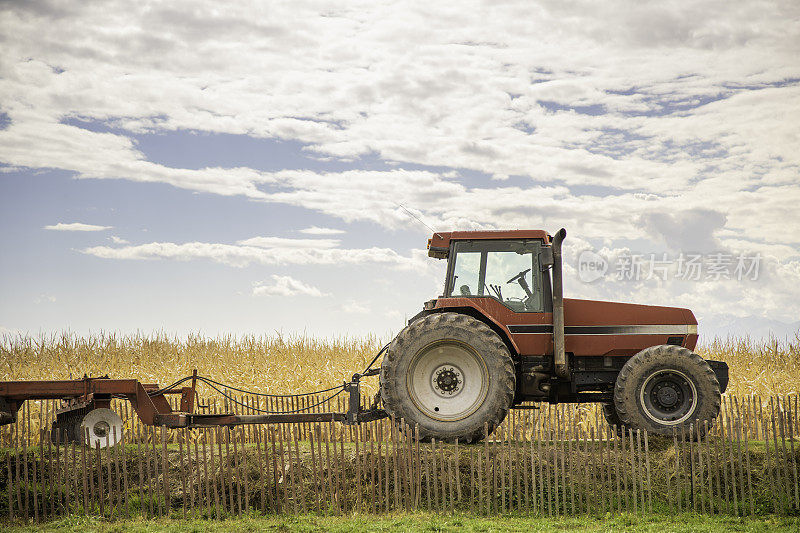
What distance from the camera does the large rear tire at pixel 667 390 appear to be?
968 cm

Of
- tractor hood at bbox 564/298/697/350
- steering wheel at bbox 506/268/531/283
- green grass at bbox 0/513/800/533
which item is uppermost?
steering wheel at bbox 506/268/531/283

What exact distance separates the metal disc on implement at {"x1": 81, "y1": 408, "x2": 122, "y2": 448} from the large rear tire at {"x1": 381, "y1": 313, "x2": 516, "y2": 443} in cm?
406

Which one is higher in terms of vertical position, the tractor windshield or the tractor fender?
the tractor windshield

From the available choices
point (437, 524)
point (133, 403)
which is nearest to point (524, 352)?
point (437, 524)

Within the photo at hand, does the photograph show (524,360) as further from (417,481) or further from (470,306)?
(417,481)

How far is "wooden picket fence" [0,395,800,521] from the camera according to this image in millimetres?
9547

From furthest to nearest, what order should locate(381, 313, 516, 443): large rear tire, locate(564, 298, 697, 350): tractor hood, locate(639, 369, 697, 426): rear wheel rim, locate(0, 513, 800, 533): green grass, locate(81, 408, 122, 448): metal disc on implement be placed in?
locate(564, 298, 697, 350): tractor hood < locate(81, 408, 122, 448): metal disc on implement < locate(639, 369, 697, 426): rear wheel rim < locate(381, 313, 516, 443): large rear tire < locate(0, 513, 800, 533): green grass

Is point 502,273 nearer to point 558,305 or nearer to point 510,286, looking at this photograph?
point 510,286

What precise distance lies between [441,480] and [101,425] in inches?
199

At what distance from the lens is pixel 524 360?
33.0 feet

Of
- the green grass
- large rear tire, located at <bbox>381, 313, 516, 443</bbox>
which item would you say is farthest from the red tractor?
the green grass

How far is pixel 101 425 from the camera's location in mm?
10188

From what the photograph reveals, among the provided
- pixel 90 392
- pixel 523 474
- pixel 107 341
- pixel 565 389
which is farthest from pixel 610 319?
pixel 107 341

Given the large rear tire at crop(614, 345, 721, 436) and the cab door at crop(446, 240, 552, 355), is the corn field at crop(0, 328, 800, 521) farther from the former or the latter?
the cab door at crop(446, 240, 552, 355)
